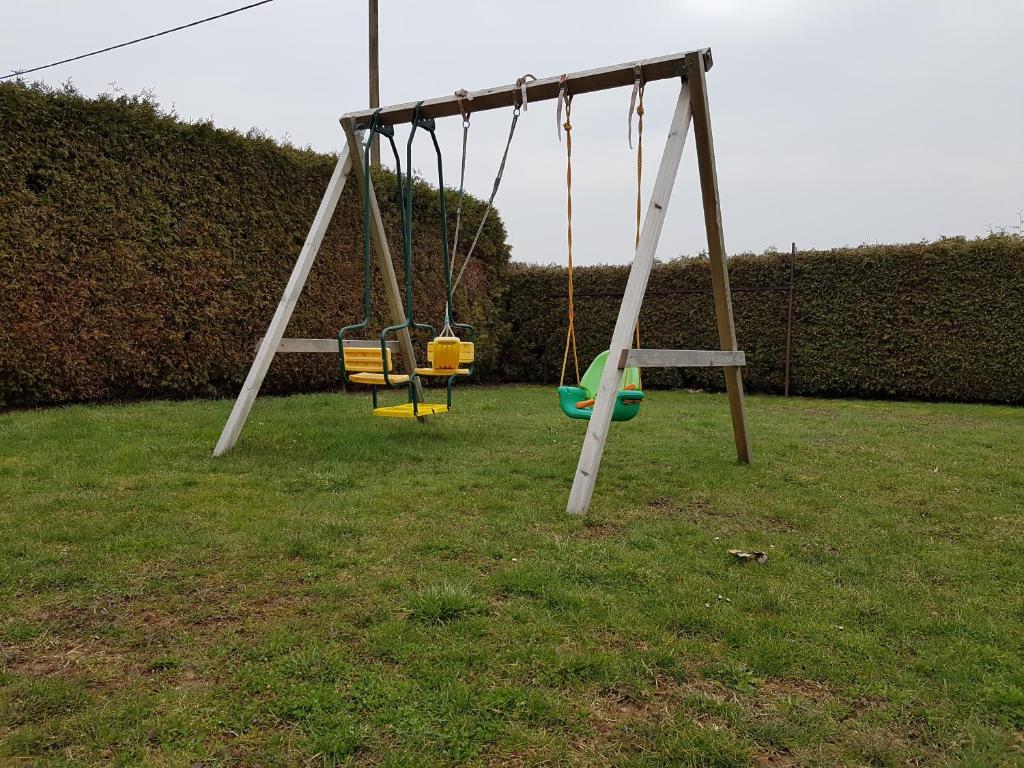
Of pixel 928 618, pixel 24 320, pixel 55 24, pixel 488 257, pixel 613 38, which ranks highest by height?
pixel 55 24

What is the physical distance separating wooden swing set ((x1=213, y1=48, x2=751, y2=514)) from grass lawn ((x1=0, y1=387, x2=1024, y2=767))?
49 centimetres

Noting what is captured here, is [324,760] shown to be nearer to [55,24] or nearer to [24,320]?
[24,320]

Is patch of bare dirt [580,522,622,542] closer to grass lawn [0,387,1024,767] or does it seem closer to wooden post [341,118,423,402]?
grass lawn [0,387,1024,767]

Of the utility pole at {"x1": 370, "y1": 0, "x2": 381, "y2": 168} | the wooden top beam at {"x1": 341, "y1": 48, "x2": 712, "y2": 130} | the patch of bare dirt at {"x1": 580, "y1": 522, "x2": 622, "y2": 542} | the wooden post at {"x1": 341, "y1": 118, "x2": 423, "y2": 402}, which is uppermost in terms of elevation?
the utility pole at {"x1": 370, "y1": 0, "x2": 381, "y2": 168}

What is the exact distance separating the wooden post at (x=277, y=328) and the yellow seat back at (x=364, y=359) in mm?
552

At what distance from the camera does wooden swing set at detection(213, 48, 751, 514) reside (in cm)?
402

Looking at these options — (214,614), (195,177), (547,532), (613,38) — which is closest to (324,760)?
(214,614)

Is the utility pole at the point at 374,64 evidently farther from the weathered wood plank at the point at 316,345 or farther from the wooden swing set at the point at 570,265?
the weathered wood plank at the point at 316,345

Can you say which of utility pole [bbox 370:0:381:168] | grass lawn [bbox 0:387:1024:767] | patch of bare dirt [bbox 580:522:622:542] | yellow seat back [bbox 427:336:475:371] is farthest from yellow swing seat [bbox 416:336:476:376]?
utility pole [bbox 370:0:381:168]

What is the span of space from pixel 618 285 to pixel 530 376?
2.48 meters

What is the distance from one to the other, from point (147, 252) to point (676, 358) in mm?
6457

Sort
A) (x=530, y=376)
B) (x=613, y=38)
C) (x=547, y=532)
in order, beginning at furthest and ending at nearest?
(x=530, y=376) → (x=613, y=38) → (x=547, y=532)

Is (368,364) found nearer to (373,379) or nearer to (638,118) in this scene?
(373,379)

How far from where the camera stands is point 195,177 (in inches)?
337
